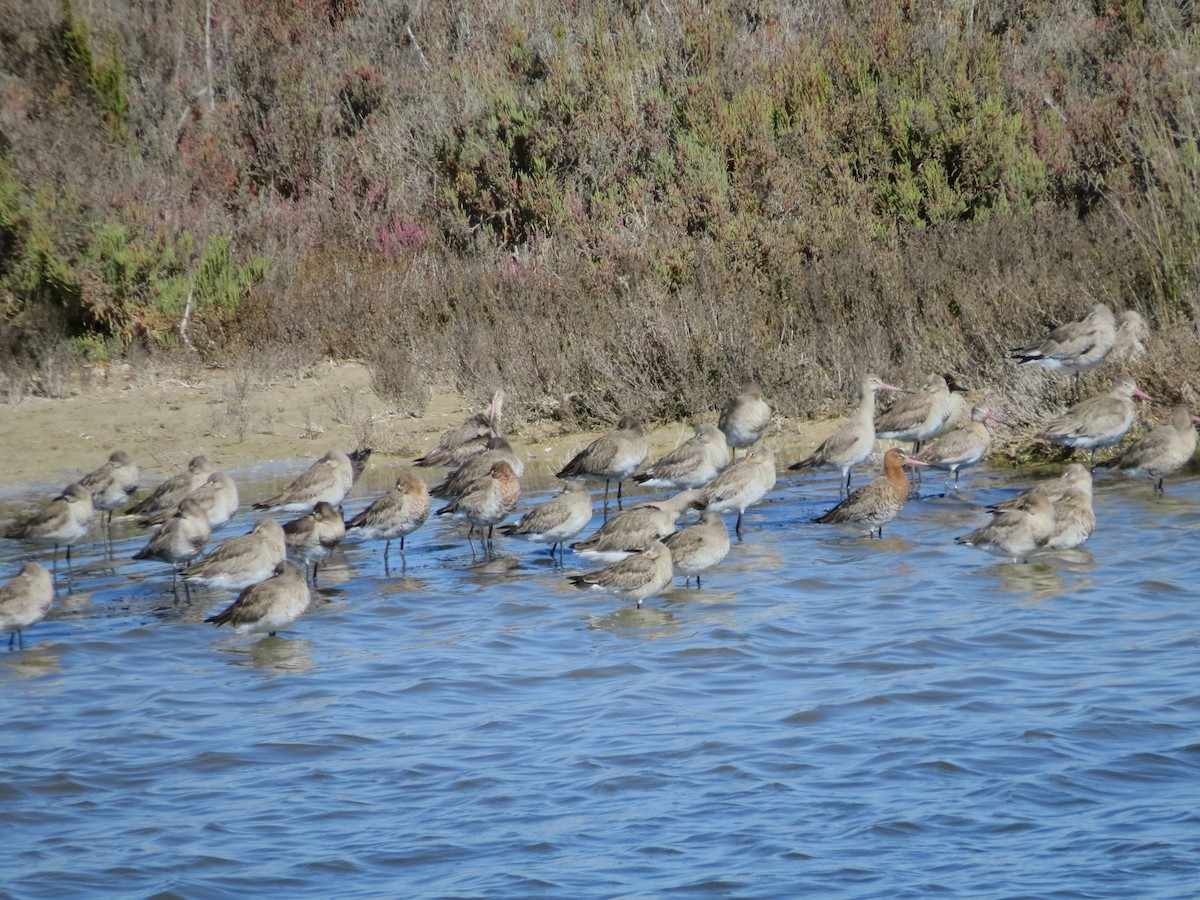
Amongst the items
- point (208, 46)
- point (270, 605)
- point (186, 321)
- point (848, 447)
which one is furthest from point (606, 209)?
point (270, 605)

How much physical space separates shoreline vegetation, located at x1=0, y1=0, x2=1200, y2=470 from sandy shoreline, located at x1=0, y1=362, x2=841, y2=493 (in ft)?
0.33

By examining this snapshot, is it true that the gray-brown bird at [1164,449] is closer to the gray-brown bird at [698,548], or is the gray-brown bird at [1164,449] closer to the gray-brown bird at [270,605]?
the gray-brown bird at [698,548]

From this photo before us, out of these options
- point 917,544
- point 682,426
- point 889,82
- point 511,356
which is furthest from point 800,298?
point 917,544

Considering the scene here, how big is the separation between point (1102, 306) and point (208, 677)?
30.4 ft

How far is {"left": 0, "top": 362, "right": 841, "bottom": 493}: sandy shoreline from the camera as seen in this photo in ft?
55.3

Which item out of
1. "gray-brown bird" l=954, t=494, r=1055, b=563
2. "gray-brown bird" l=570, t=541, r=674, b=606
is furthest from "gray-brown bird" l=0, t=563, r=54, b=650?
"gray-brown bird" l=954, t=494, r=1055, b=563

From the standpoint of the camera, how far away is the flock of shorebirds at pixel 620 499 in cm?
1135

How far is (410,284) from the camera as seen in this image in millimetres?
20828

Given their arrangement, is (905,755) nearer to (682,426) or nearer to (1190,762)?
(1190,762)

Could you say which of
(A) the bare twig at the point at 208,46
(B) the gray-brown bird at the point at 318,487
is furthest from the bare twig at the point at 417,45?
(B) the gray-brown bird at the point at 318,487

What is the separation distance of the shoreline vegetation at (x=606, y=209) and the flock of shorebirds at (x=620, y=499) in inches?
47.4

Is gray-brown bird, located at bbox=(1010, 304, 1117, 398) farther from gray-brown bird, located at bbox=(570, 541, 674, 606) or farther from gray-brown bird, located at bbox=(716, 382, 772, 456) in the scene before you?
gray-brown bird, located at bbox=(570, 541, 674, 606)

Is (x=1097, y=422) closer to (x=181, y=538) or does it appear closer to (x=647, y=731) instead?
(x=647, y=731)

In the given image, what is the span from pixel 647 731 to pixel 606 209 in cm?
1325
